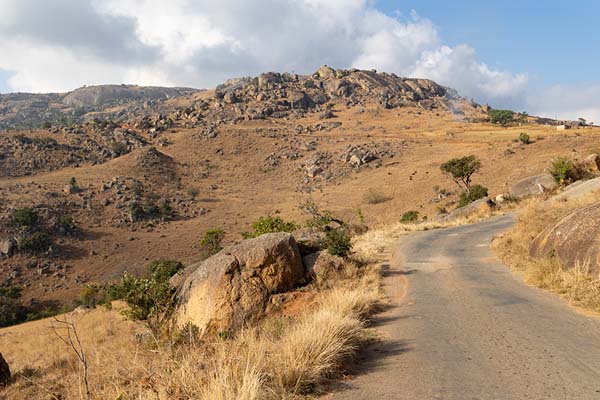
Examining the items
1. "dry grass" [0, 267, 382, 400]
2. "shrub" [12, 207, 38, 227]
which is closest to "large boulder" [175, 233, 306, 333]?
"dry grass" [0, 267, 382, 400]

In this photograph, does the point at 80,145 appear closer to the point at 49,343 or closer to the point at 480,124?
the point at 49,343

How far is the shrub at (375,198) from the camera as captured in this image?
4769 centimetres

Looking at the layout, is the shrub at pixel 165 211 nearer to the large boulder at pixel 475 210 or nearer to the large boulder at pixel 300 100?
the large boulder at pixel 475 210

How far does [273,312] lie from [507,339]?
4990 mm

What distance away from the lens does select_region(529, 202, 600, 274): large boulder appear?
25.2 feet

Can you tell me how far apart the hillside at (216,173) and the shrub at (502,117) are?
2.93m

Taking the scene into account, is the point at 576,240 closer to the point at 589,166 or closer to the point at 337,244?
the point at 337,244

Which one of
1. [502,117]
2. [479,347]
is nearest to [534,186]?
[479,347]

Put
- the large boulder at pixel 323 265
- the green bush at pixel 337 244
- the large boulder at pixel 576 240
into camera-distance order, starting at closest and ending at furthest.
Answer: the large boulder at pixel 576 240 → the large boulder at pixel 323 265 → the green bush at pixel 337 244

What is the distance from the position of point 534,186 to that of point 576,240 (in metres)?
21.3

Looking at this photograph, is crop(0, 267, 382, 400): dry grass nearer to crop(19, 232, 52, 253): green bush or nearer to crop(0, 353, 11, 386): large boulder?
crop(0, 353, 11, 386): large boulder

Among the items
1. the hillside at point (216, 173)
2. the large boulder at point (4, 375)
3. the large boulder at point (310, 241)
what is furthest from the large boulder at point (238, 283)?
the hillside at point (216, 173)

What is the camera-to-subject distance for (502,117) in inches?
3452

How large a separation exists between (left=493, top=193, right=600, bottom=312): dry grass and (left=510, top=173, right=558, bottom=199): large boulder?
36.9ft
